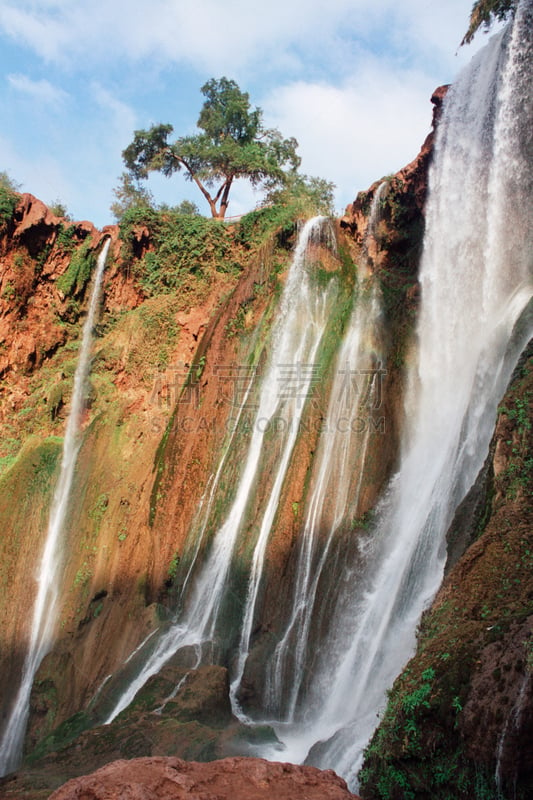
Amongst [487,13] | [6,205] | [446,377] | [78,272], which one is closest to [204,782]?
[446,377]

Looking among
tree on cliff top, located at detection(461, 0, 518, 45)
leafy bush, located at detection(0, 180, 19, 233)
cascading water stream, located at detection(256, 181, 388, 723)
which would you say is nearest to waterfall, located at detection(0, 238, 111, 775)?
leafy bush, located at detection(0, 180, 19, 233)

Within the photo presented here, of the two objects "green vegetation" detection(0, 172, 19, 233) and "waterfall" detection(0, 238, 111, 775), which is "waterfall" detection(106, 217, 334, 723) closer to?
"waterfall" detection(0, 238, 111, 775)

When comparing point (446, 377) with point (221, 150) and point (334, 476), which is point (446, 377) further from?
point (221, 150)

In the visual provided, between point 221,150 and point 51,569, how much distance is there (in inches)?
749

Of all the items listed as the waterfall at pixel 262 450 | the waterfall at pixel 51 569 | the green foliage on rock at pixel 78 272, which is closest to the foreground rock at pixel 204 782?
the waterfall at pixel 262 450

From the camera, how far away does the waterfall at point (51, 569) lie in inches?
590

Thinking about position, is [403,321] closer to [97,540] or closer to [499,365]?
[499,365]

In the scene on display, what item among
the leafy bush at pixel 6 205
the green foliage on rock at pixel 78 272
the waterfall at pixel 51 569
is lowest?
the waterfall at pixel 51 569

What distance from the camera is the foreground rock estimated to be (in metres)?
4.05

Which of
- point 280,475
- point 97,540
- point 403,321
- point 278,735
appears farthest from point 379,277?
point 278,735

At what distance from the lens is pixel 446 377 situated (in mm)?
14031

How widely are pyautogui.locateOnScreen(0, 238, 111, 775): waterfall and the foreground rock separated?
40.0 ft

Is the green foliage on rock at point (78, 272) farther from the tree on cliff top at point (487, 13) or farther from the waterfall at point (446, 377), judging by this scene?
the tree on cliff top at point (487, 13)

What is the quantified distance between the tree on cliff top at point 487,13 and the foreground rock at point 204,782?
56.5 feet
